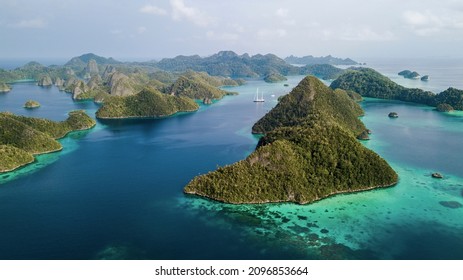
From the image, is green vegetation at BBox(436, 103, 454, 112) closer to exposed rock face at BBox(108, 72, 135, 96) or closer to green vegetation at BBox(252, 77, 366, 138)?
green vegetation at BBox(252, 77, 366, 138)

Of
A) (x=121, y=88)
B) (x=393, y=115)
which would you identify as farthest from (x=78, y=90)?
(x=393, y=115)

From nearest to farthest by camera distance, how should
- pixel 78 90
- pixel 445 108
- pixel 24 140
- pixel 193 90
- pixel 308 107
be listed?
pixel 24 140
pixel 308 107
pixel 445 108
pixel 78 90
pixel 193 90

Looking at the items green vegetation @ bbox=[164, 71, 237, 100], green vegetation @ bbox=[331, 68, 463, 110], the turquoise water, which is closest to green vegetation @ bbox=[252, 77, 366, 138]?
the turquoise water

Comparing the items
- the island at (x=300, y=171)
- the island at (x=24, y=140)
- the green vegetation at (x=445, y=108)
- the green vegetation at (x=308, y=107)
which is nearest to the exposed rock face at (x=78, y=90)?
the island at (x=24, y=140)

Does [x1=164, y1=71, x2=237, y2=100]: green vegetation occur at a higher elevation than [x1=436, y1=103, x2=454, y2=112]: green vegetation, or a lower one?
higher

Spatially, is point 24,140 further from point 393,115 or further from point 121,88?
point 393,115

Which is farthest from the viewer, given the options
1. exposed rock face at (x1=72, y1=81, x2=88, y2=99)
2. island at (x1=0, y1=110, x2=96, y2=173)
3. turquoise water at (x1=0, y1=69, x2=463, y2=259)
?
exposed rock face at (x1=72, y1=81, x2=88, y2=99)

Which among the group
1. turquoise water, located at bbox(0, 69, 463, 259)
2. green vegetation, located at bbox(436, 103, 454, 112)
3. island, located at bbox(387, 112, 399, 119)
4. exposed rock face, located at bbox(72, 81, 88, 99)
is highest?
exposed rock face, located at bbox(72, 81, 88, 99)

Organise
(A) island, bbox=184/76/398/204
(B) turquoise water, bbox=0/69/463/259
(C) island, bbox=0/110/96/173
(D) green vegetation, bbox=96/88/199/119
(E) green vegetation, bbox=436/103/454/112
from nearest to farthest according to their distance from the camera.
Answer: (B) turquoise water, bbox=0/69/463/259 < (A) island, bbox=184/76/398/204 < (C) island, bbox=0/110/96/173 < (D) green vegetation, bbox=96/88/199/119 < (E) green vegetation, bbox=436/103/454/112
